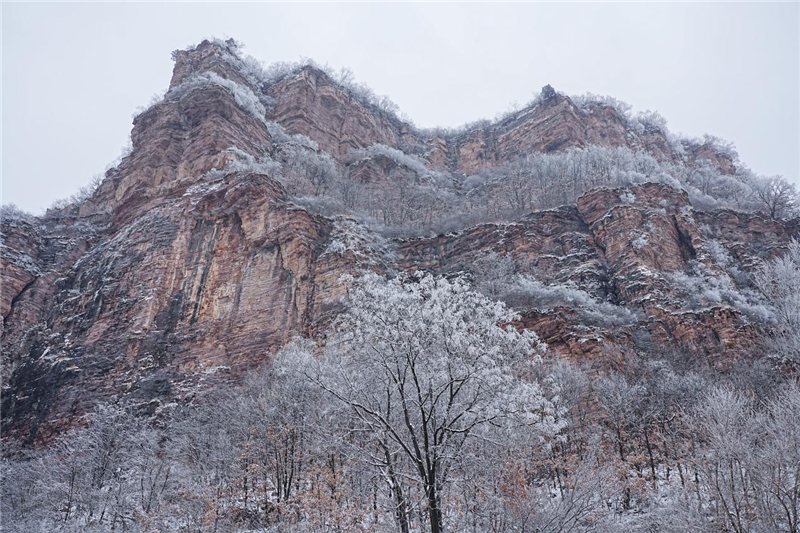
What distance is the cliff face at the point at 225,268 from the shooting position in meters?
31.0

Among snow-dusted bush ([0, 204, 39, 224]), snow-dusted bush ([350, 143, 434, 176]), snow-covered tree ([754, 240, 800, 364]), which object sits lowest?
snow-covered tree ([754, 240, 800, 364])

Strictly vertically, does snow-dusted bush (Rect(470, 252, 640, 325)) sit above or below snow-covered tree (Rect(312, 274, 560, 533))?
above

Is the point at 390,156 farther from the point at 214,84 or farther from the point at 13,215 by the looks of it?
the point at 13,215

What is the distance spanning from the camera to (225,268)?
3606cm

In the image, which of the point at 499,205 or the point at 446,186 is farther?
the point at 446,186

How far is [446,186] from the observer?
2616 inches

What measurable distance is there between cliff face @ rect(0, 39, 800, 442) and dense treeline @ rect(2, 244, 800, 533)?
109 inches

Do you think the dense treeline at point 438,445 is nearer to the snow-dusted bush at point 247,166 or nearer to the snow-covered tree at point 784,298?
the snow-covered tree at point 784,298

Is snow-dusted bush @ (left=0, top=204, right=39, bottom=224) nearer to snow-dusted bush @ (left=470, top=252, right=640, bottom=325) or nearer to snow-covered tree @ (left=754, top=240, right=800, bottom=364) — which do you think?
snow-dusted bush @ (left=470, top=252, right=640, bottom=325)

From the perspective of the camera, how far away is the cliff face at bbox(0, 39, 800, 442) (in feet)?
102

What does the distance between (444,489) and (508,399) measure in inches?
111

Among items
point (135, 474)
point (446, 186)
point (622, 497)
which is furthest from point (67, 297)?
A: point (446, 186)

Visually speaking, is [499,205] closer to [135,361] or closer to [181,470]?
[135,361]

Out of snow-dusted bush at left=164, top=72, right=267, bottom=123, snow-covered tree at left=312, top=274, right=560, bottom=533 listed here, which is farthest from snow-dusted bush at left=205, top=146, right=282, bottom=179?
snow-covered tree at left=312, top=274, right=560, bottom=533
